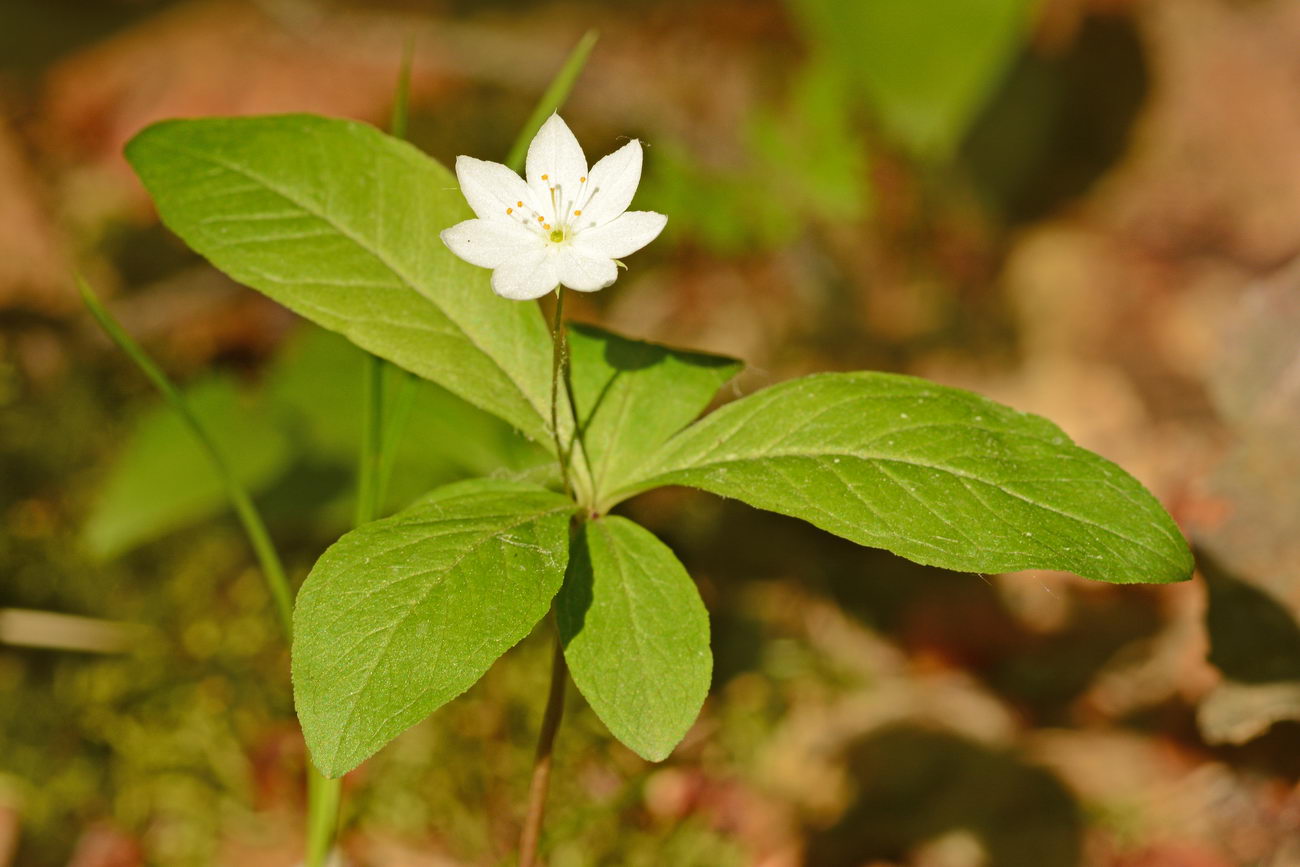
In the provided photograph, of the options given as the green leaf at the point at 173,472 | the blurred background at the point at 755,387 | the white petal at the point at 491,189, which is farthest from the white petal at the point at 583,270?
the green leaf at the point at 173,472

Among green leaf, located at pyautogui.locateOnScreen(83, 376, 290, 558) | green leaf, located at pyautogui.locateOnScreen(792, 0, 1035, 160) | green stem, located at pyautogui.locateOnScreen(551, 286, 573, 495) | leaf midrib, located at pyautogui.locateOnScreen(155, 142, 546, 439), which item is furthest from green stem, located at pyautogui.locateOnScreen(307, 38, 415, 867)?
green leaf, located at pyautogui.locateOnScreen(792, 0, 1035, 160)

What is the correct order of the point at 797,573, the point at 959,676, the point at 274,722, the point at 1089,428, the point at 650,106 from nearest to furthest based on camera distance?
the point at 274,722
the point at 959,676
the point at 797,573
the point at 1089,428
the point at 650,106

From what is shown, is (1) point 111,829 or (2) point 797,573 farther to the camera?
(2) point 797,573

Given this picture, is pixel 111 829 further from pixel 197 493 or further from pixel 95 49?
pixel 95 49

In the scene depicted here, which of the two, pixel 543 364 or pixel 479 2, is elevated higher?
pixel 543 364

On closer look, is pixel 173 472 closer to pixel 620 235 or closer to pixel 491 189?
pixel 491 189

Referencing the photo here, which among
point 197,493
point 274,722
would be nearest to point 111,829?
point 274,722

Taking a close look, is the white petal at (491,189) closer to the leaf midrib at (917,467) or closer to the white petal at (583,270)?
the white petal at (583,270)
